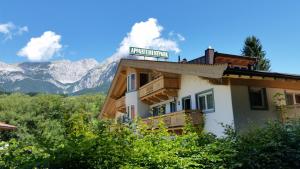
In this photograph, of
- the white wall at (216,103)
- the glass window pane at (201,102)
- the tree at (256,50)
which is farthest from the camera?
the tree at (256,50)

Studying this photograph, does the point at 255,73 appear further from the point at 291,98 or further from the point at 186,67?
the point at 291,98

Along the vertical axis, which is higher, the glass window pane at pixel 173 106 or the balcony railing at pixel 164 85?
the balcony railing at pixel 164 85

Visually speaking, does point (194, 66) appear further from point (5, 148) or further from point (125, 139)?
point (5, 148)

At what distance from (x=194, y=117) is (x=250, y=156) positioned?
402 inches

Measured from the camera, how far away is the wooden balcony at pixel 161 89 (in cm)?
2136

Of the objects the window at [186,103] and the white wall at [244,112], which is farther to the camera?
the window at [186,103]

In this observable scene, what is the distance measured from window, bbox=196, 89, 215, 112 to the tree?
81.1 feet

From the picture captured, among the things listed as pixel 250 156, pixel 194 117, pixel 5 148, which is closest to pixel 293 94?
pixel 194 117

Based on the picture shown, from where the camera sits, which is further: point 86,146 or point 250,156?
point 250,156

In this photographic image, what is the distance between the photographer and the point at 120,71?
94.2ft

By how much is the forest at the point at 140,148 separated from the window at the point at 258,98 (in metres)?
7.55

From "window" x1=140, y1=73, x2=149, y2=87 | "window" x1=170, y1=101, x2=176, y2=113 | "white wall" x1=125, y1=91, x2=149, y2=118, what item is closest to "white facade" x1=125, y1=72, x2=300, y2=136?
"window" x1=170, y1=101, x2=176, y2=113

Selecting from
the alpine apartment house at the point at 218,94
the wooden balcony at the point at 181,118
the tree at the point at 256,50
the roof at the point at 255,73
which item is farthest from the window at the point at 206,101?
the tree at the point at 256,50

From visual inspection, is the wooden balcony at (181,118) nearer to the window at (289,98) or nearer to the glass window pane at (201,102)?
the glass window pane at (201,102)
